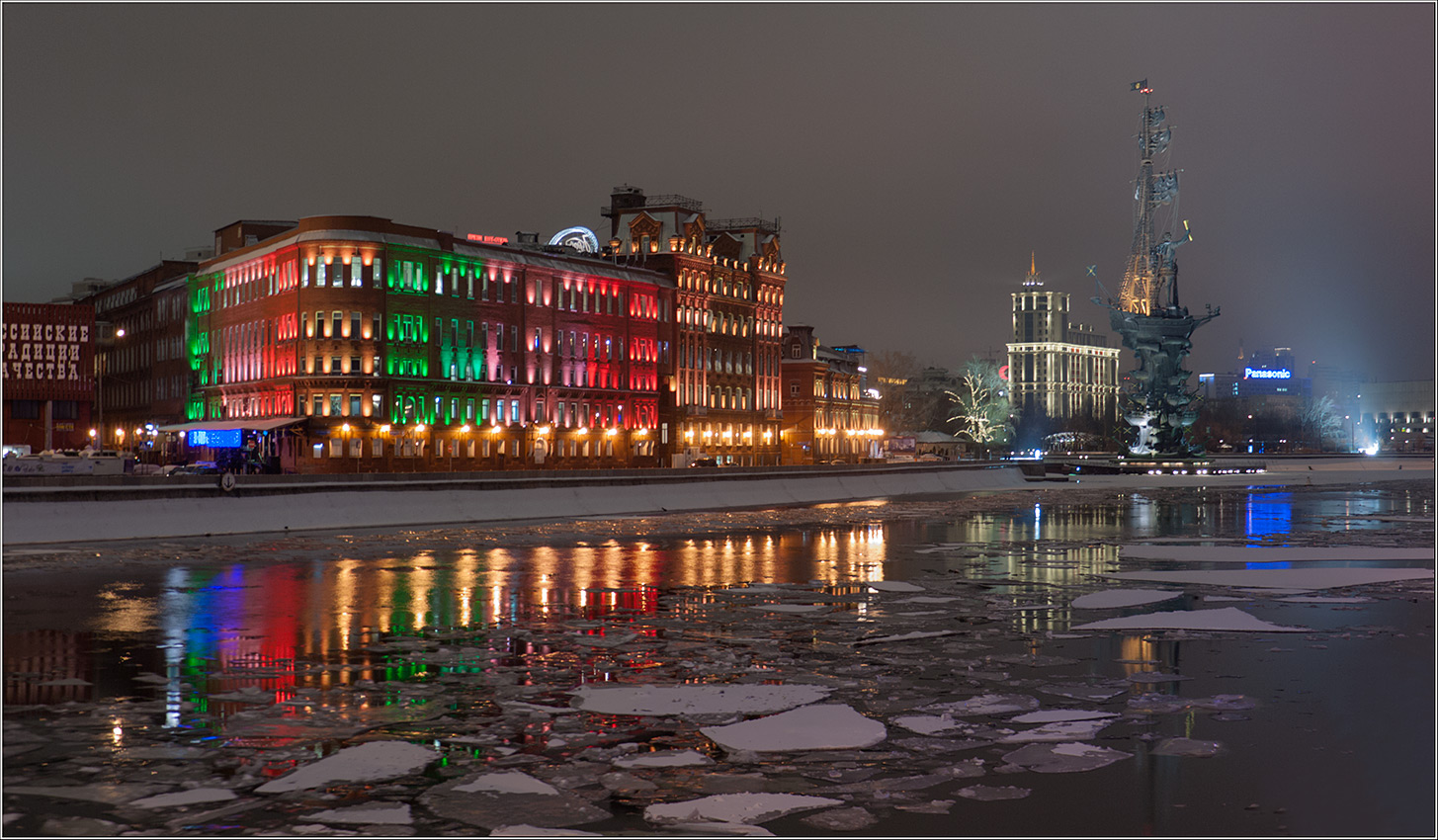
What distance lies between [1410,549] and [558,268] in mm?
74538

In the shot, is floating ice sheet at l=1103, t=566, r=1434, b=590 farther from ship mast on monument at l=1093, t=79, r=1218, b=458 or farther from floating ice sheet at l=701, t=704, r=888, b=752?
ship mast on monument at l=1093, t=79, r=1218, b=458

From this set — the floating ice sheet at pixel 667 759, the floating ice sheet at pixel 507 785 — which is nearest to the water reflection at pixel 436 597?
the floating ice sheet at pixel 507 785

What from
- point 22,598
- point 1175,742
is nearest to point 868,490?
point 22,598

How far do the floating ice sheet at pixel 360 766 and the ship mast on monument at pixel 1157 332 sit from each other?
11527 centimetres

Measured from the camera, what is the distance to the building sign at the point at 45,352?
108562mm

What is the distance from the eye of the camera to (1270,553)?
1174 inches

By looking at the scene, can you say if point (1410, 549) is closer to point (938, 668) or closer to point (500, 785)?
point (938, 668)

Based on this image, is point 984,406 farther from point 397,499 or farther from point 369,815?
point 369,815

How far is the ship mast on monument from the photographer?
4614 inches

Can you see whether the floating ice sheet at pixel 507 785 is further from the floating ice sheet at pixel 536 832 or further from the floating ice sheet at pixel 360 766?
the floating ice sheet at pixel 536 832

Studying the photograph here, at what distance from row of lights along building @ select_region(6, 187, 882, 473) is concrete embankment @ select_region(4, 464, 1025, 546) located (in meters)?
30.7

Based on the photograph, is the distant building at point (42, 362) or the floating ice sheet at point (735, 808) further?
the distant building at point (42, 362)

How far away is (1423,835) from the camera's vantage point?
861cm

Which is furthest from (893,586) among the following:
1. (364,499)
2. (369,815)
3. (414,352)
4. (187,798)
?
Result: (414,352)
